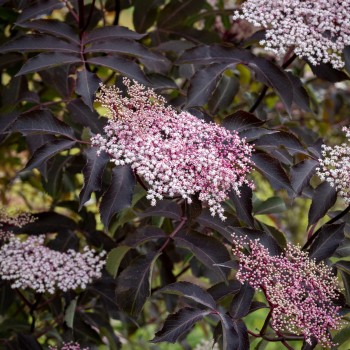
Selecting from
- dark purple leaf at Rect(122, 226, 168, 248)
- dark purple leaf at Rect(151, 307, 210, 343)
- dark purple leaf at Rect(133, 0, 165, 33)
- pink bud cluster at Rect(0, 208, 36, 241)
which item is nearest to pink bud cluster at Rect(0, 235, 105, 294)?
pink bud cluster at Rect(0, 208, 36, 241)

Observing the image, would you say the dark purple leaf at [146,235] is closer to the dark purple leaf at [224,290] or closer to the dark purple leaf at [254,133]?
the dark purple leaf at [224,290]

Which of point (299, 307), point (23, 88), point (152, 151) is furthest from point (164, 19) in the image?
point (299, 307)

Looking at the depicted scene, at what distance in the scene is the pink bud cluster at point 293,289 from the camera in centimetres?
154

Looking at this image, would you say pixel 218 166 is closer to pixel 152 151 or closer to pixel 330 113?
pixel 152 151

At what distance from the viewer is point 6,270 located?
77.3 inches

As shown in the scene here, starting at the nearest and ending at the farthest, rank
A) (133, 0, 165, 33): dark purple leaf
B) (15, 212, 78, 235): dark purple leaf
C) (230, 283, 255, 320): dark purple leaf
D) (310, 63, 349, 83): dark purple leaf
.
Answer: (230, 283, 255, 320): dark purple leaf < (310, 63, 349, 83): dark purple leaf < (15, 212, 78, 235): dark purple leaf < (133, 0, 165, 33): dark purple leaf

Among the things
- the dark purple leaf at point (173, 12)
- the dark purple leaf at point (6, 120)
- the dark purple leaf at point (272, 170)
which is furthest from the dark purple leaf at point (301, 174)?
the dark purple leaf at point (173, 12)

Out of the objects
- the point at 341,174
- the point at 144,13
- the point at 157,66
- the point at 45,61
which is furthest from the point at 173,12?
the point at 341,174

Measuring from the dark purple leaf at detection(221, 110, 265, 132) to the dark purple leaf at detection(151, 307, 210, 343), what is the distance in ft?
1.56

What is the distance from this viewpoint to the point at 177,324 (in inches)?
60.8

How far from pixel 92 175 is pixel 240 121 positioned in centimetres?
41

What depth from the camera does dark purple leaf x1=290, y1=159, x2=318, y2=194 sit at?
1.70 metres

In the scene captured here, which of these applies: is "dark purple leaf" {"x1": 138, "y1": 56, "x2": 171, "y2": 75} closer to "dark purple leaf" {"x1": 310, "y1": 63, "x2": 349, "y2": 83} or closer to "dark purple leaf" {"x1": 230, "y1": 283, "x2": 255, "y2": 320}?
"dark purple leaf" {"x1": 310, "y1": 63, "x2": 349, "y2": 83}

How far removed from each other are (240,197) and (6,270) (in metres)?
0.72
